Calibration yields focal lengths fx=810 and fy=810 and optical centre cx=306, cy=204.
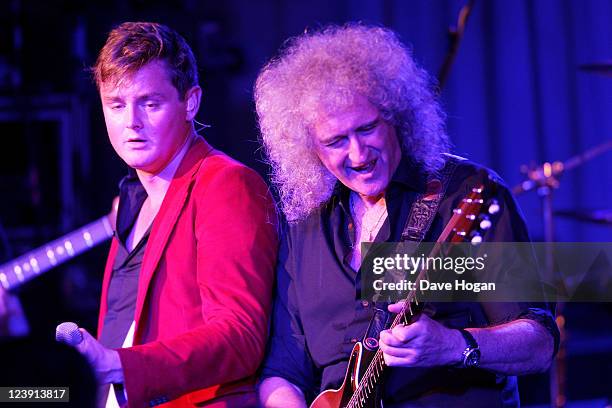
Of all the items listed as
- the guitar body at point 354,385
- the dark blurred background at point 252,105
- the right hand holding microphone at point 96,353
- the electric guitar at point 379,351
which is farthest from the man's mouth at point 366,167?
the dark blurred background at point 252,105

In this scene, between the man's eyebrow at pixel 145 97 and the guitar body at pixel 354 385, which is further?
the man's eyebrow at pixel 145 97

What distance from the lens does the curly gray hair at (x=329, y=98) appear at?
2.28 metres

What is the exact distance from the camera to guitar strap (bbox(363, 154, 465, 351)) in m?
2.11

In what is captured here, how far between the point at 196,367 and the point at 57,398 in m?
0.88

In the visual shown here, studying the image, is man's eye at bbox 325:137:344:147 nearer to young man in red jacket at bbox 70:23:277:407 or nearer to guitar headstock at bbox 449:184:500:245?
young man in red jacket at bbox 70:23:277:407

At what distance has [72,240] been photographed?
3.88 meters

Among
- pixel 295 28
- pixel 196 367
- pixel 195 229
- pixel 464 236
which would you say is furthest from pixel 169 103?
pixel 295 28

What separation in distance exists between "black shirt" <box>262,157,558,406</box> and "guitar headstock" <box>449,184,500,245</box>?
0.11m

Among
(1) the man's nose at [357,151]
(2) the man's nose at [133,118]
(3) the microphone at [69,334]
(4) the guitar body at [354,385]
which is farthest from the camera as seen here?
(2) the man's nose at [133,118]

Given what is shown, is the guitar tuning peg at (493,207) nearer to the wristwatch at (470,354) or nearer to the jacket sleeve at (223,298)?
the wristwatch at (470,354)

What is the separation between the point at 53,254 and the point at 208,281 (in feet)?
6.55

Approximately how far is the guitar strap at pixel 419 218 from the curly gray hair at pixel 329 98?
38 mm

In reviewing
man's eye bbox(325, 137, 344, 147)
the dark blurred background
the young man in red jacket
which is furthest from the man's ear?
the dark blurred background

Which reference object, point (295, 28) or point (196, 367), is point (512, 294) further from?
point (295, 28)
